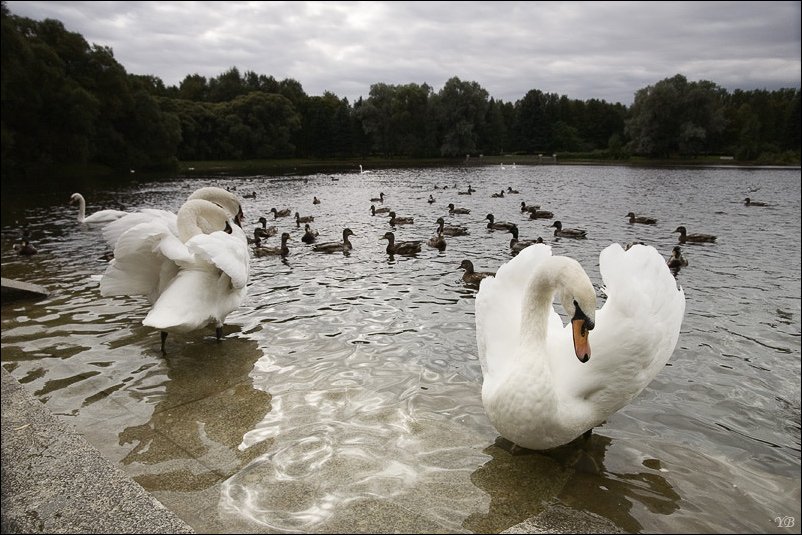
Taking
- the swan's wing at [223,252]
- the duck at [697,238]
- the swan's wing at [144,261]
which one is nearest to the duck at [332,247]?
the swan's wing at [144,261]

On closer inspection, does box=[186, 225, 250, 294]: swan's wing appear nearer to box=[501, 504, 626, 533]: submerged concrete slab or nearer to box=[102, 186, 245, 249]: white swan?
box=[102, 186, 245, 249]: white swan

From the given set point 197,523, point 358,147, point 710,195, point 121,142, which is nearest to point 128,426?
point 197,523

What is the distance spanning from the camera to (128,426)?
4.22 metres

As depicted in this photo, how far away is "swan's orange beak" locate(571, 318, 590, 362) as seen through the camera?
3.20m

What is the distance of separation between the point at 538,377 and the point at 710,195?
29.4 m

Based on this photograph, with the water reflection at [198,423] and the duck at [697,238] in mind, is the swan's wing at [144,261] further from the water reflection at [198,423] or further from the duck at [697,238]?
the duck at [697,238]

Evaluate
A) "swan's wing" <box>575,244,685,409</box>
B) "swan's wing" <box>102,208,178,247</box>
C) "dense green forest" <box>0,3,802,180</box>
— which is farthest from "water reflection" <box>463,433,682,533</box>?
"dense green forest" <box>0,3,802,180</box>

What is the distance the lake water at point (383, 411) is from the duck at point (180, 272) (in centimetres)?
68

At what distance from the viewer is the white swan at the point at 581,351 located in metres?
3.37

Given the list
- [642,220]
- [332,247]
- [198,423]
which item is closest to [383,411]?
[198,423]

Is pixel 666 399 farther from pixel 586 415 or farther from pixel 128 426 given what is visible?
pixel 128 426

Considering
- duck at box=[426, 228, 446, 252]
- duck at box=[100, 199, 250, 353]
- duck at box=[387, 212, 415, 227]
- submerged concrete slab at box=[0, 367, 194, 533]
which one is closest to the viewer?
submerged concrete slab at box=[0, 367, 194, 533]

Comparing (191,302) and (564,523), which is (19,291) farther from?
(564,523)

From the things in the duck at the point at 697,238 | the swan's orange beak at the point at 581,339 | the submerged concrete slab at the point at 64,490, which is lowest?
the duck at the point at 697,238
